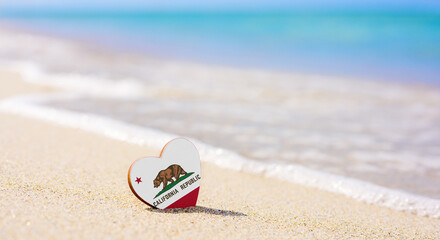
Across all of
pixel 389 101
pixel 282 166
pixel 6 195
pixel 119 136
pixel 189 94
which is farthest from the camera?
pixel 389 101

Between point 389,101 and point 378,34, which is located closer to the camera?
point 389,101

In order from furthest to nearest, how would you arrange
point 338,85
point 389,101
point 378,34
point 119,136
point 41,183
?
point 378,34 → point 338,85 → point 389,101 → point 119,136 → point 41,183

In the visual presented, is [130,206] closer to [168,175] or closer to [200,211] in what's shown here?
[168,175]

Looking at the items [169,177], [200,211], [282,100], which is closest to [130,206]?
[169,177]

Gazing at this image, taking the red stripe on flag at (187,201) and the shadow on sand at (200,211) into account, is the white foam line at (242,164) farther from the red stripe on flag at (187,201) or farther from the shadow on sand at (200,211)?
the red stripe on flag at (187,201)

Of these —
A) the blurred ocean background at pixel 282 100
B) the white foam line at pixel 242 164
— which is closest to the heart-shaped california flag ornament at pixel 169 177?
the white foam line at pixel 242 164

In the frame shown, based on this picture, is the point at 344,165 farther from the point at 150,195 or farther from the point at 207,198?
the point at 150,195

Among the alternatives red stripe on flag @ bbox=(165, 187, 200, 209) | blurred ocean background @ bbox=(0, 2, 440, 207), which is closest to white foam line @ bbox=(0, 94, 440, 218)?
blurred ocean background @ bbox=(0, 2, 440, 207)

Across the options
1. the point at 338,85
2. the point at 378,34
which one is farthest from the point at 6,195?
the point at 378,34
